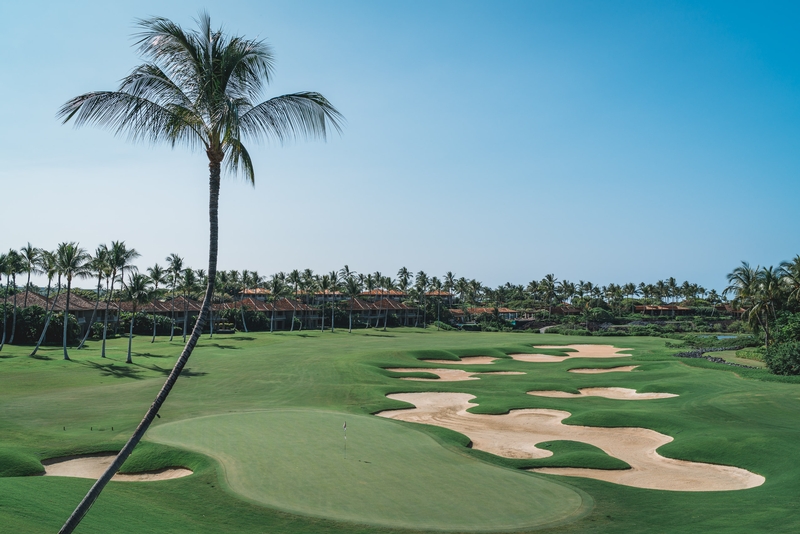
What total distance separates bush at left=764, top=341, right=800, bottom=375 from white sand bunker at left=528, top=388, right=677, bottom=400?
529 inches

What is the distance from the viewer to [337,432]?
24953 millimetres

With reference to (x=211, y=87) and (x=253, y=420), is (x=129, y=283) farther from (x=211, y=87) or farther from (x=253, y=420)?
(x=211, y=87)

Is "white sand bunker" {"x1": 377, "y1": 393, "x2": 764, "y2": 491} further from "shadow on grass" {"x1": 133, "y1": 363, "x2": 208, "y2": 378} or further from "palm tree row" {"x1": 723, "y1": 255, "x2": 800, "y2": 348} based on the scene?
"palm tree row" {"x1": 723, "y1": 255, "x2": 800, "y2": 348}

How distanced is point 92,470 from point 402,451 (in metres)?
10.9

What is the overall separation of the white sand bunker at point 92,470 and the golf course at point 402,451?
143mm

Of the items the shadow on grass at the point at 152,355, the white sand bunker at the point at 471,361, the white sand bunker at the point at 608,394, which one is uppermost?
the white sand bunker at the point at 471,361

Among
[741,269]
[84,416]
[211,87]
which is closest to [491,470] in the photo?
[211,87]

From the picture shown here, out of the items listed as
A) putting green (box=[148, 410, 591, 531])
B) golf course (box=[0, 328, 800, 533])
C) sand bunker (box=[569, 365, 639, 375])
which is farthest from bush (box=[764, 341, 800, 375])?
putting green (box=[148, 410, 591, 531])

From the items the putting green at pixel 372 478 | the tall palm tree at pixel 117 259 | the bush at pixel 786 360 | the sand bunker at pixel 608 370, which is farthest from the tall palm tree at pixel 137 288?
the bush at pixel 786 360

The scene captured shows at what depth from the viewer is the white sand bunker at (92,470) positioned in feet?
64.5

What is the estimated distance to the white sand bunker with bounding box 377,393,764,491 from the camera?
21500mm

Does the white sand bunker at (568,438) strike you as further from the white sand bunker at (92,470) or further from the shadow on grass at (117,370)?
the shadow on grass at (117,370)

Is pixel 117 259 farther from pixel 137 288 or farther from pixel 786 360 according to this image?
pixel 786 360

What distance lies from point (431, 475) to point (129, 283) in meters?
50.5
